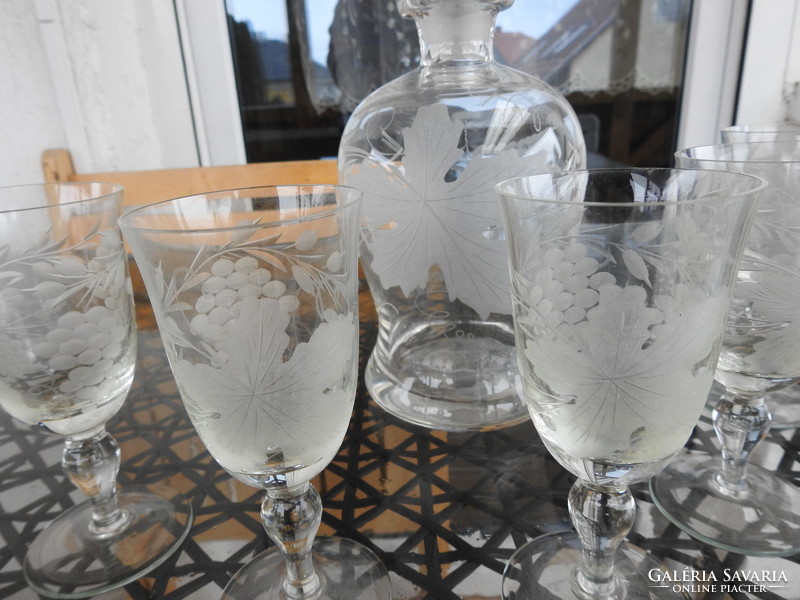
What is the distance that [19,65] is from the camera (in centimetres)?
88

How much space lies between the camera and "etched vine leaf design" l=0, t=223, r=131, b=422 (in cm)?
32

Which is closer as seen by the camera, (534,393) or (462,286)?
(534,393)

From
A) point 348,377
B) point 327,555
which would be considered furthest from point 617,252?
point 327,555

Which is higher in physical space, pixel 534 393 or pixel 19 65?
pixel 19 65

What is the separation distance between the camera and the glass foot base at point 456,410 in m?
0.44

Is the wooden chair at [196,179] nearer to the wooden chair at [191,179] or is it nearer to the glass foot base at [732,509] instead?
the wooden chair at [191,179]

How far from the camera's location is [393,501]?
14.5 inches

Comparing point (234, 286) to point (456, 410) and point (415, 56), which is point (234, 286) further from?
point (415, 56)

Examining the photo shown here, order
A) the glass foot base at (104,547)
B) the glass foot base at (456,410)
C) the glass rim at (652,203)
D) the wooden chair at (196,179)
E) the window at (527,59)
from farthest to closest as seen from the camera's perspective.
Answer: the window at (527,59) < the wooden chair at (196,179) < the glass foot base at (456,410) < the glass foot base at (104,547) < the glass rim at (652,203)

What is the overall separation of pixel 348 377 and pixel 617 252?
15 centimetres

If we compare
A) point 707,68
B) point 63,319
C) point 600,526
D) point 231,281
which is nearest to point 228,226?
point 231,281

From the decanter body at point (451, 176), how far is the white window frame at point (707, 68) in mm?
717

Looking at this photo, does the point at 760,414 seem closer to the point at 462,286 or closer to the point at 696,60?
the point at 462,286

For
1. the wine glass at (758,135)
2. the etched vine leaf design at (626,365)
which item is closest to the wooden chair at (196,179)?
the wine glass at (758,135)
